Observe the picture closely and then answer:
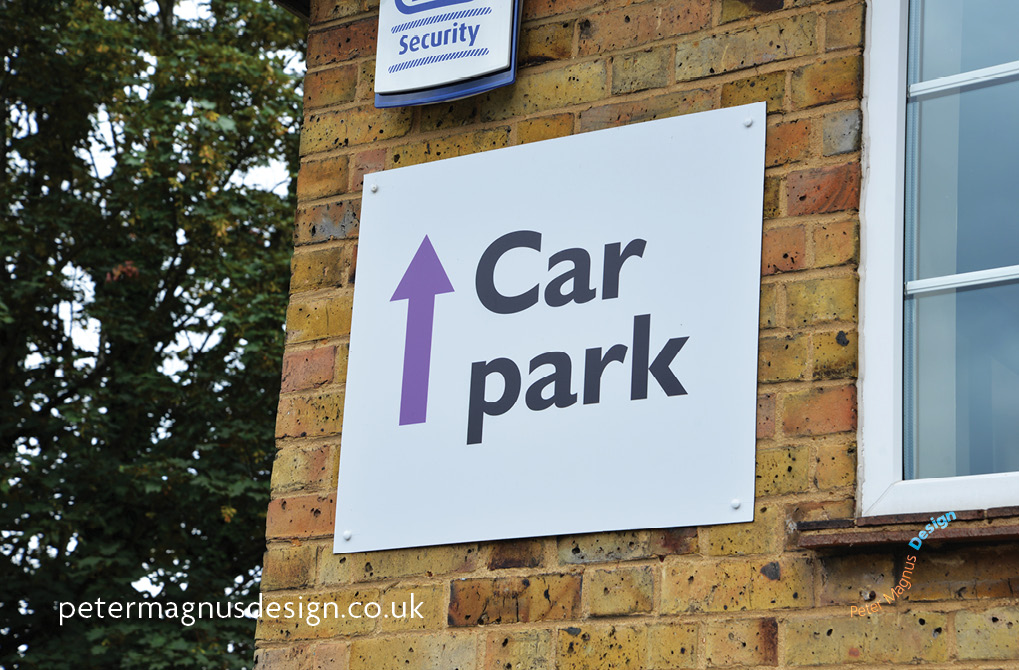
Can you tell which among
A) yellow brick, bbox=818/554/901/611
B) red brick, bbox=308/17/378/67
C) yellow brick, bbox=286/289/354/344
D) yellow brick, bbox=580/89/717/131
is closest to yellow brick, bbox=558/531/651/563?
yellow brick, bbox=818/554/901/611

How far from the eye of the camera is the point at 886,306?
260cm

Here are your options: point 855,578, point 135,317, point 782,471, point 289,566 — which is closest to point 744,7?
point 782,471

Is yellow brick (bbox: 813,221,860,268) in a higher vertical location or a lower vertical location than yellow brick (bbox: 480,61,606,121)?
lower

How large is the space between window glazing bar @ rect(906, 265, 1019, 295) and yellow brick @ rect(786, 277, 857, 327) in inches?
4.6

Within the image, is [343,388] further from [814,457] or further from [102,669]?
[102,669]

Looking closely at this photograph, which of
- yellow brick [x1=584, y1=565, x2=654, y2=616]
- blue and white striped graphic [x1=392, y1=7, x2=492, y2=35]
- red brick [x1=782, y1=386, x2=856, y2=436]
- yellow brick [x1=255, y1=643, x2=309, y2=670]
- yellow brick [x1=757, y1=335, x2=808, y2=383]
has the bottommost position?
yellow brick [x1=255, y1=643, x2=309, y2=670]

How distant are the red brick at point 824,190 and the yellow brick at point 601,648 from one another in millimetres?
915

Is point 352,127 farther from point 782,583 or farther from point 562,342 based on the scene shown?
point 782,583

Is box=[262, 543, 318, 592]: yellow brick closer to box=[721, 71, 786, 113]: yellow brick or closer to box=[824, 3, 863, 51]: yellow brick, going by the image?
box=[721, 71, 786, 113]: yellow brick

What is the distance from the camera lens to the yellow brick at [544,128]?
3.11m

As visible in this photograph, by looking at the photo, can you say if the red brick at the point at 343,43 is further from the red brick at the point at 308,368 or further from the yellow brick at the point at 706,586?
the yellow brick at the point at 706,586

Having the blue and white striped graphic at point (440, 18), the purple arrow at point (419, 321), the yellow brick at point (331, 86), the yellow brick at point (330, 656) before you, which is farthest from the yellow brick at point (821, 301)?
Answer: the yellow brick at point (331, 86)

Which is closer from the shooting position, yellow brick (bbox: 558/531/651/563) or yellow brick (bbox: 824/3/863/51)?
yellow brick (bbox: 558/531/651/563)

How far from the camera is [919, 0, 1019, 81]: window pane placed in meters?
2.70
